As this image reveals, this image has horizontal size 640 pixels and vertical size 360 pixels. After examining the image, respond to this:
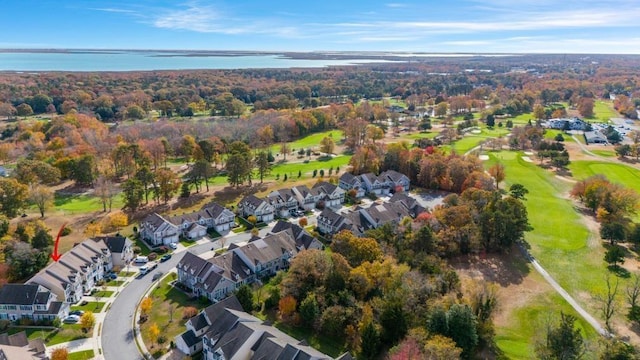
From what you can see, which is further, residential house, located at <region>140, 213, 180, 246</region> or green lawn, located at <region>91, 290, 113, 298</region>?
residential house, located at <region>140, 213, 180, 246</region>

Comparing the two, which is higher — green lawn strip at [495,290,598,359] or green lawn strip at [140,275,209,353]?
green lawn strip at [140,275,209,353]

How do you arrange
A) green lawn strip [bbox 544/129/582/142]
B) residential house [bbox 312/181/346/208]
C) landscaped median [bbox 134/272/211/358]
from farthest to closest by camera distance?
green lawn strip [bbox 544/129/582/142]
residential house [bbox 312/181/346/208]
landscaped median [bbox 134/272/211/358]

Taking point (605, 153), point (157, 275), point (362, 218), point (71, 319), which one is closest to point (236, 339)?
point (71, 319)

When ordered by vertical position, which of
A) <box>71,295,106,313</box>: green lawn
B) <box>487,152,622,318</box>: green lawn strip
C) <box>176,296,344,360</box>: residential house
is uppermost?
<box>176,296,344,360</box>: residential house

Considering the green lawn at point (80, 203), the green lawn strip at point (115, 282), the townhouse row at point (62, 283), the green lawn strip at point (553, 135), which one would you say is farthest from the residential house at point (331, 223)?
the green lawn strip at point (553, 135)

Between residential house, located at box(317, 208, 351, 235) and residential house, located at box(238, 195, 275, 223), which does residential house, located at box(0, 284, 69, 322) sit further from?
residential house, located at box(317, 208, 351, 235)

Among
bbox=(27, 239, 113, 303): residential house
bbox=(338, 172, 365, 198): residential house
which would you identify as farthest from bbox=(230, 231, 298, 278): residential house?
bbox=(338, 172, 365, 198): residential house

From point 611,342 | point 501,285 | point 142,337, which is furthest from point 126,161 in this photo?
point 611,342
